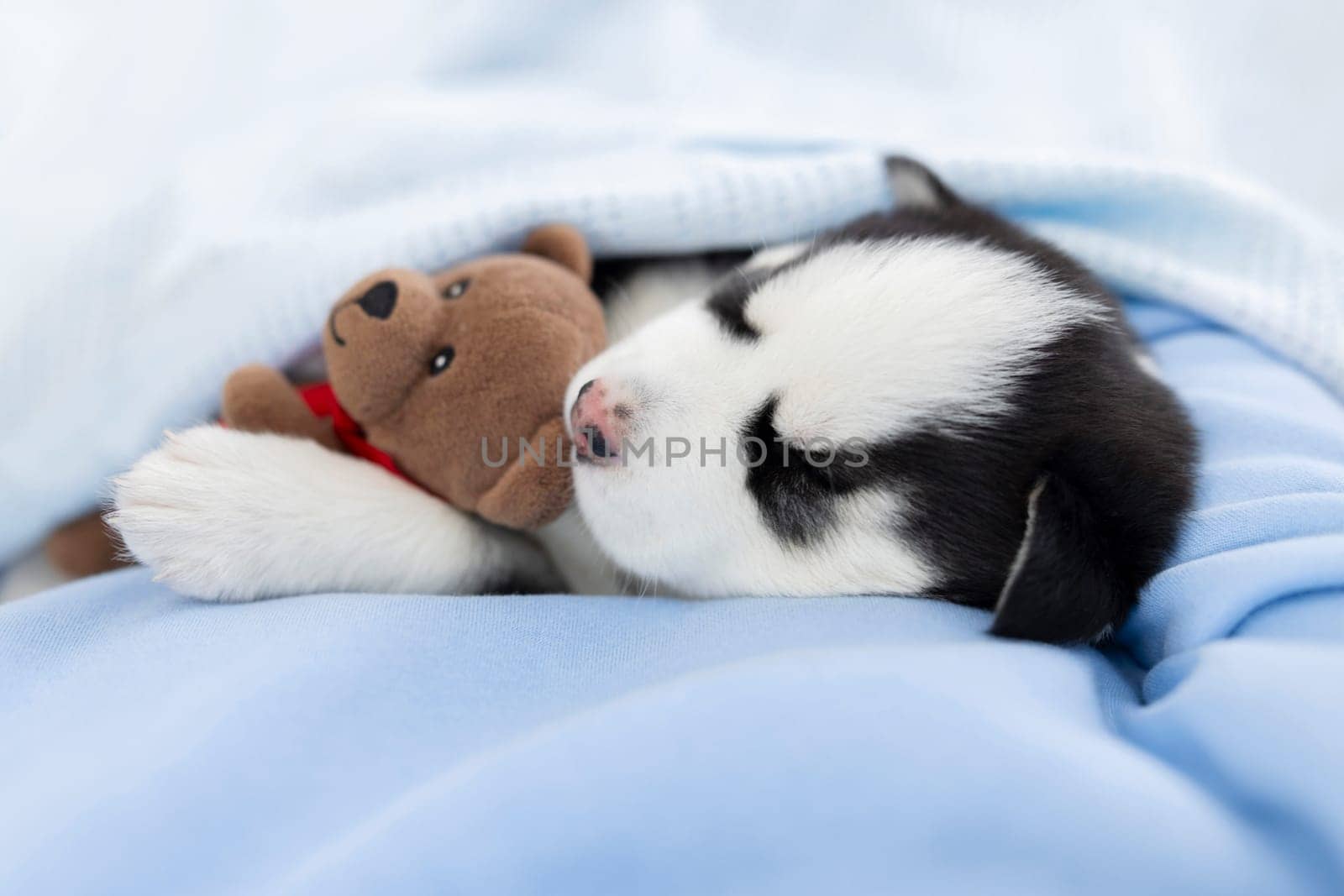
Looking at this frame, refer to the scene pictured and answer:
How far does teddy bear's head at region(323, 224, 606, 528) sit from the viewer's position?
93 cm

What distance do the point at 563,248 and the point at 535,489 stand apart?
361mm

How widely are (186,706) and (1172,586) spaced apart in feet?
2.78

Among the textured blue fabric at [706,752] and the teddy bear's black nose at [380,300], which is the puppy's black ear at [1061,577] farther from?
the teddy bear's black nose at [380,300]

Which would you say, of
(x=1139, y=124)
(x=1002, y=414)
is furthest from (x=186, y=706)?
(x=1139, y=124)

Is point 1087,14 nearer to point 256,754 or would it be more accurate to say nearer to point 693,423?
point 693,423

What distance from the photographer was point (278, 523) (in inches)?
36.6

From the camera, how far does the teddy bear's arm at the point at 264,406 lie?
102 centimetres

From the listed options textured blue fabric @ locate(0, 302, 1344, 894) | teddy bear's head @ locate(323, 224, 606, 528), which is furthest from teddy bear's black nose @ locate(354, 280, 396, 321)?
textured blue fabric @ locate(0, 302, 1344, 894)

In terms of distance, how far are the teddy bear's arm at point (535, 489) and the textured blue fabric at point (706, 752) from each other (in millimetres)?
126

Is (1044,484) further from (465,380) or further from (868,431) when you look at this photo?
(465,380)

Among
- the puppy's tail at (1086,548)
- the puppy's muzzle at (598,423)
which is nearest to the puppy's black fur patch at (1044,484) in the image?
the puppy's tail at (1086,548)

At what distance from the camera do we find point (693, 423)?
3.03 feet

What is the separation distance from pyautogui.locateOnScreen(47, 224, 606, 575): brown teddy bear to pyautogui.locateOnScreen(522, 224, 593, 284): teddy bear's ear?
124 millimetres

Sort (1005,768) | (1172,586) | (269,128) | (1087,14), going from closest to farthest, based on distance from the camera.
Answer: (1005,768), (1172,586), (269,128), (1087,14)
